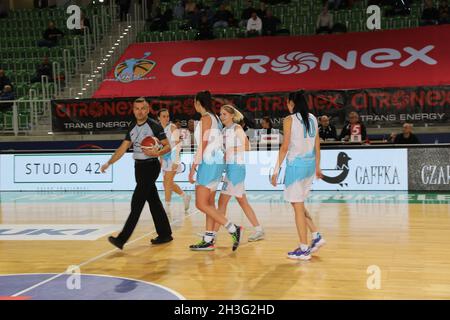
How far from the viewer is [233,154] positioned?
8422mm

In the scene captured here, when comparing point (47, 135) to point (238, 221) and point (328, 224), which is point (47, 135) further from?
point (328, 224)

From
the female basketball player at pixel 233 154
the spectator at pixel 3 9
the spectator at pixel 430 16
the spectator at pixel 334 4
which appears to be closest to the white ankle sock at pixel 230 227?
the female basketball player at pixel 233 154

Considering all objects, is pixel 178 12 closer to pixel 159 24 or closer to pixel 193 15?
pixel 159 24

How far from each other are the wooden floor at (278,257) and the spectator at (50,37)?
42.7ft

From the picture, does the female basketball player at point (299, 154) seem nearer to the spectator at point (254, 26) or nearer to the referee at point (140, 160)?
the referee at point (140, 160)

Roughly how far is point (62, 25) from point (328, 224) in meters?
17.8

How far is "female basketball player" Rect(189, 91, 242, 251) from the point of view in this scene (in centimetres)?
786

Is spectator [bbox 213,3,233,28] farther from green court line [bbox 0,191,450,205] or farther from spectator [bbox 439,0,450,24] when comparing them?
green court line [bbox 0,191,450,205]

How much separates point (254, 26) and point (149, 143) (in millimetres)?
14925

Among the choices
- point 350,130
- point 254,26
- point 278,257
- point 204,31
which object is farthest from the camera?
point 204,31

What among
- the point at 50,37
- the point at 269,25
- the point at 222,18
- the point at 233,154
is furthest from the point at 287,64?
the point at 233,154

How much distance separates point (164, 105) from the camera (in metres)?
19.1

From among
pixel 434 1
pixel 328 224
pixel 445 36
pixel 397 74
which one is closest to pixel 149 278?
pixel 328 224

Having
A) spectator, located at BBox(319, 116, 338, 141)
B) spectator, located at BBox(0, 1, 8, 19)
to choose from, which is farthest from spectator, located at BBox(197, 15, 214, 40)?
spectator, located at BBox(0, 1, 8, 19)
